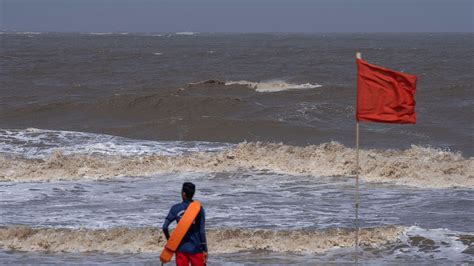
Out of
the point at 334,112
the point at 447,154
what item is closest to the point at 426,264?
the point at 447,154

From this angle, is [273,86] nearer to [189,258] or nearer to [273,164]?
[273,164]

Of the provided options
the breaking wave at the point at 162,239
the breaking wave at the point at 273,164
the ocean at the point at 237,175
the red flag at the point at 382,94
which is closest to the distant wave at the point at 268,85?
the ocean at the point at 237,175

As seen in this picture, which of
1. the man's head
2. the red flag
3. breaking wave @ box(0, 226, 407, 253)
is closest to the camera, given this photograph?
the man's head

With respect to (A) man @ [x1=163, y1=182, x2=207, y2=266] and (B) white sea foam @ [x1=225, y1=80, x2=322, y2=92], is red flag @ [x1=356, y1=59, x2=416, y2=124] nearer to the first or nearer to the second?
(A) man @ [x1=163, y1=182, x2=207, y2=266]

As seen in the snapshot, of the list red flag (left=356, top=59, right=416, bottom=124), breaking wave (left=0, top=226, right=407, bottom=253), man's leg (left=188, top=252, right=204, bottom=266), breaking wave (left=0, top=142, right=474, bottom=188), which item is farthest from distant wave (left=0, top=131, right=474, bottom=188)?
man's leg (left=188, top=252, right=204, bottom=266)

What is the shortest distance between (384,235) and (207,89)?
2458 centimetres

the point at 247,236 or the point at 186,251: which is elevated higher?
the point at 186,251

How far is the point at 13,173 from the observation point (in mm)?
16703

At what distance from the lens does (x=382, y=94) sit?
8.76m

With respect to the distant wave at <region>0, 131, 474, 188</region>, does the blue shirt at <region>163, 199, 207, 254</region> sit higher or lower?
higher

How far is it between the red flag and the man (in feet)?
6.77

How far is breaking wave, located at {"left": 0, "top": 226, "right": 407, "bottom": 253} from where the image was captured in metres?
11.0

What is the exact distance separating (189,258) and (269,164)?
9.85m

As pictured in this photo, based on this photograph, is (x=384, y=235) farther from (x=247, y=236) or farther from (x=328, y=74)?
(x=328, y=74)
